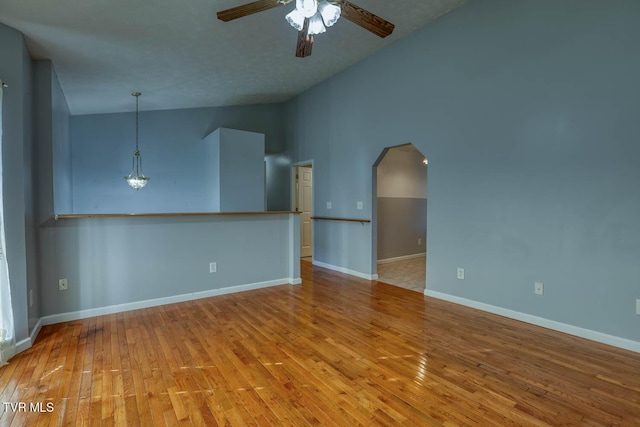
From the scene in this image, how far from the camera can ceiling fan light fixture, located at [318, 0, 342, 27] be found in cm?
190

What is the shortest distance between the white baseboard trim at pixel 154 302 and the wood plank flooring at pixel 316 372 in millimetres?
108

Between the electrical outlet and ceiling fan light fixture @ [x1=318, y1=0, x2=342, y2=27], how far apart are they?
286cm

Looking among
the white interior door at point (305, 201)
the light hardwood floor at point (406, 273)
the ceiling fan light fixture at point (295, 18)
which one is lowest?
the light hardwood floor at point (406, 273)

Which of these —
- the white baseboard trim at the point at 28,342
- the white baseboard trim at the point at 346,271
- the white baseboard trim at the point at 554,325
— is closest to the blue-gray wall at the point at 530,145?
the white baseboard trim at the point at 554,325

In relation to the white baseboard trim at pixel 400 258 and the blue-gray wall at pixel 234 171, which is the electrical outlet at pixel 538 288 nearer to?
the white baseboard trim at pixel 400 258

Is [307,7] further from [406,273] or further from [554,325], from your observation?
[406,273]

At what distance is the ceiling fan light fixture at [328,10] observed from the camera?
1897mm

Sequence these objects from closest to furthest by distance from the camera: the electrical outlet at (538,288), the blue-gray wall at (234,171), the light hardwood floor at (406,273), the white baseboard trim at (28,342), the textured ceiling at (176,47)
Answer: the white baseboard trim at (28,342) < the textured ceiling at (176,47) < the electrical outlet at (538,288) < the light hardwood floor at (406,273) < the blue-gray wall at (234,171)

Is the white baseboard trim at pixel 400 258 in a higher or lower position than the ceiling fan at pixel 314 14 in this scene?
lower

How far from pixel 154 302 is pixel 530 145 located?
413 centimetres

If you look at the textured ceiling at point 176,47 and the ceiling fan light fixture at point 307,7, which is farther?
the textured ceiling at point 176,47

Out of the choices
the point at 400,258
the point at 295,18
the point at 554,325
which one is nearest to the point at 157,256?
the point at 295,18

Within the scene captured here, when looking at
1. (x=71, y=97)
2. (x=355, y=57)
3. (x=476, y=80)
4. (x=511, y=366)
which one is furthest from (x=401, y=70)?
(x=71, y=97)

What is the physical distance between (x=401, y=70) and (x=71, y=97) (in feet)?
14.9
